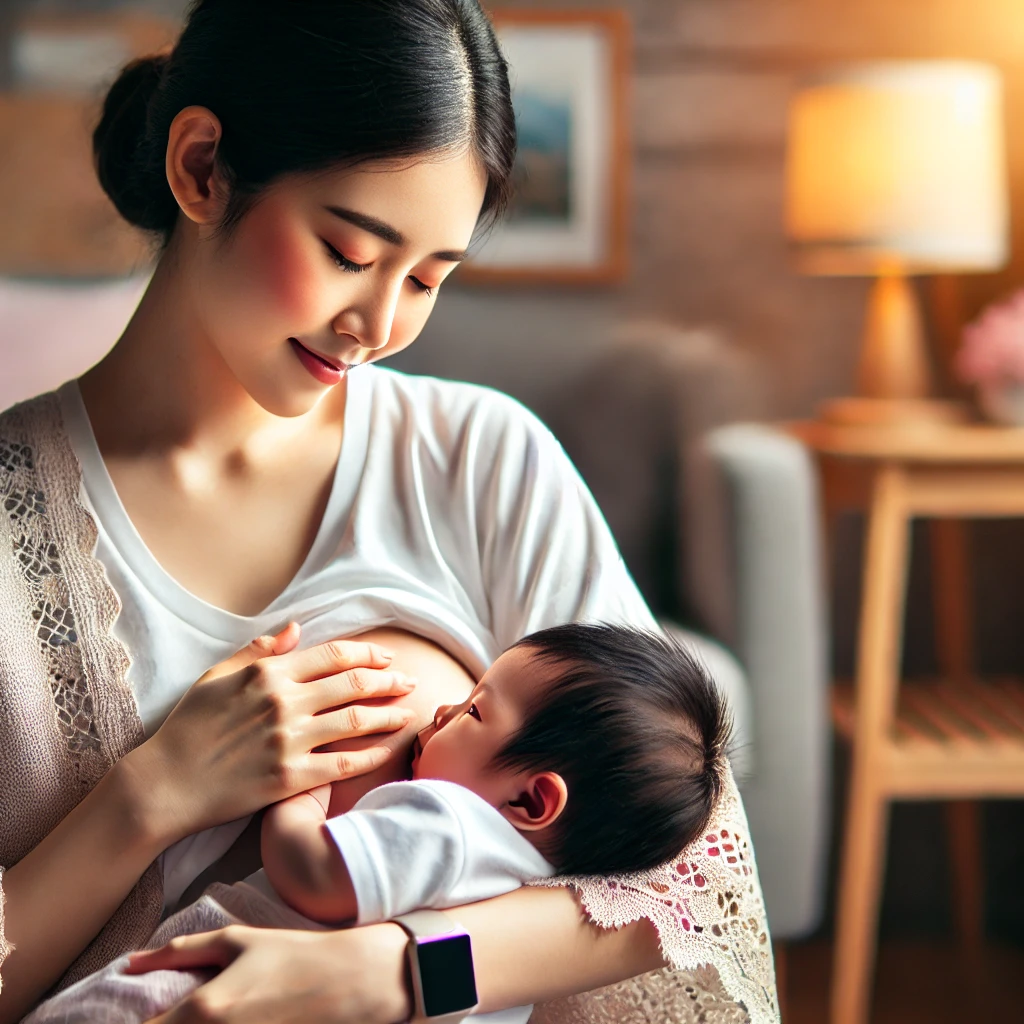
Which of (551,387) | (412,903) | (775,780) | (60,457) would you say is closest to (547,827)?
(412,903)

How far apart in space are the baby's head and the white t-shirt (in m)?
0.10

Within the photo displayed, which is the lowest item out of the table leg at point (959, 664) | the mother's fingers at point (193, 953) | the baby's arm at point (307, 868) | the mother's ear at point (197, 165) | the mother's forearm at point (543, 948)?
the table leg at point (959, 664)

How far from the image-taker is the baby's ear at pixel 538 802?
1.04 metres

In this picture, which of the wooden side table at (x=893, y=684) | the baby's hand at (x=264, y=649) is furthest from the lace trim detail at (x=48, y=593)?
the wooden side table at (x=893, y=684)

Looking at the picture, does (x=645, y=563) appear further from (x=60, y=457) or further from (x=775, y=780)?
(x=60, y=457)

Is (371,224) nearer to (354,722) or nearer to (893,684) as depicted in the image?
(354,722)

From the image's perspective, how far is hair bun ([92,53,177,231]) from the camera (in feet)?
4.19

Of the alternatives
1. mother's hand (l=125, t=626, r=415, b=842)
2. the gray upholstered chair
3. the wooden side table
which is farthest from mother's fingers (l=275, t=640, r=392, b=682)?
the wooden side table

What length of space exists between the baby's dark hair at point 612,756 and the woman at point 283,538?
1.4 inches

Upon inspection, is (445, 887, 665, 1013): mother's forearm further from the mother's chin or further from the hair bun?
the hair bun

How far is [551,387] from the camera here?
3055 mm

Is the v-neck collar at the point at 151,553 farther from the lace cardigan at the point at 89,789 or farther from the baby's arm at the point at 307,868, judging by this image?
the baby's arm at the point at 307,868

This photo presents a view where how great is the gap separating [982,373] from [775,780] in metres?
0.89

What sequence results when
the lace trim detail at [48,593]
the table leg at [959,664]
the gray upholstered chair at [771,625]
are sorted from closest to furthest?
the lace trim detail at [48,593] → the gray upholstered chair at [771,625] → the table leg at [959,664]
